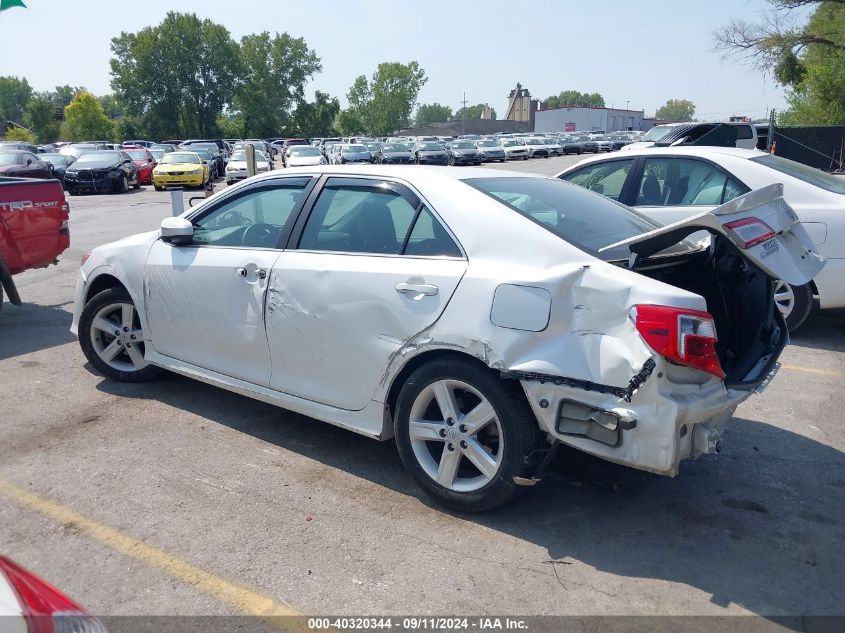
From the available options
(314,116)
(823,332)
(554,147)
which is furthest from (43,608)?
(314,116)

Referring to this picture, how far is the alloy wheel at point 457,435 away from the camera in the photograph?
3.68m

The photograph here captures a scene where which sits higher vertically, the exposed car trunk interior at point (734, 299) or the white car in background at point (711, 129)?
the white car in background at point (711, 129)

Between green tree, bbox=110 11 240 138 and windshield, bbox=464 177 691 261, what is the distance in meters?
92.7

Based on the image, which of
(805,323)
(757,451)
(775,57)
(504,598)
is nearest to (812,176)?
(805,323)

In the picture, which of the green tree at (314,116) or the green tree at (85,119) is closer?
the green tree at (85,119)

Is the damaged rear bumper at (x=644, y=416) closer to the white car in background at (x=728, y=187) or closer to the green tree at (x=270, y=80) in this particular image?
the white car in background at (x=728, y=187)

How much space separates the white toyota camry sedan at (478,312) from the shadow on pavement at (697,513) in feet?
1.18

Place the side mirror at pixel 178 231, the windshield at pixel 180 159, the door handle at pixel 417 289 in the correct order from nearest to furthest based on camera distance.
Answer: the door handle at pixel 417 289 < the side mirror at pixel 178 231 < the windshield at pixel 180 159

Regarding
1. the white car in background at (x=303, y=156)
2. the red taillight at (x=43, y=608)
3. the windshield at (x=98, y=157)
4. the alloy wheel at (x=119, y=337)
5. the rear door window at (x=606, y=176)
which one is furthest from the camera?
the white car in background at (x=303, y=156)

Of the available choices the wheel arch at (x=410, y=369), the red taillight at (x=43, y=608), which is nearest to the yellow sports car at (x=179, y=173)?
the wheel arch at (x=410, y=369)

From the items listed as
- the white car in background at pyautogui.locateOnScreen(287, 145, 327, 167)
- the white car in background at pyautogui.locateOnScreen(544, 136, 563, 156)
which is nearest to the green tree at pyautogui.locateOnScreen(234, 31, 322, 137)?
the white car in background at pyautogui.locateOnScreen(544, 136, 563, 156)

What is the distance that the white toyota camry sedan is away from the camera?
3.35 m

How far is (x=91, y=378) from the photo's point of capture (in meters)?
5.90

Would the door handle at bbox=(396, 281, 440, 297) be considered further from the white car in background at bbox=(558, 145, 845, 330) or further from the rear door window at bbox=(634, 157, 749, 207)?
the rear door window at bbox=(634, 157, 749, 207)
